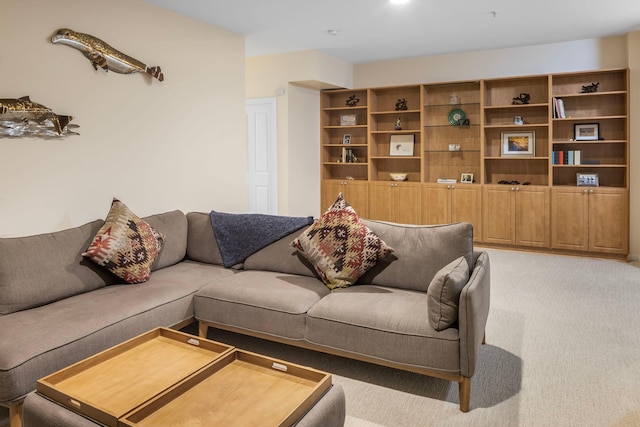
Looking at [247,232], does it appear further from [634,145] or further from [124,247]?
[634,145]

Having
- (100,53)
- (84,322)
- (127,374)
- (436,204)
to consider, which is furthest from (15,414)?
(436,204)

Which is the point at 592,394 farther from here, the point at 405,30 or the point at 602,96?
→ the point at 602,96

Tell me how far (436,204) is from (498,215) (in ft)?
2.67

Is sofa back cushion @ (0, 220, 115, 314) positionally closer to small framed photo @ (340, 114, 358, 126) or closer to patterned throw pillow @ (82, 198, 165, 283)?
patterned throw pillow @ (82, 198, 165, 283)

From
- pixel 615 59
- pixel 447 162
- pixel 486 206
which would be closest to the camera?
pixel 615 59

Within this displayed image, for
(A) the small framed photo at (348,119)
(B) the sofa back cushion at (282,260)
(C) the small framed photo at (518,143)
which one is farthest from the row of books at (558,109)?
(B) the sofa back cushion at (282,260)

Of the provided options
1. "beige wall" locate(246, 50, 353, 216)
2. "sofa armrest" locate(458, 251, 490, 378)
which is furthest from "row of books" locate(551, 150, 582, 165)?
"sofa armrest" locate(458, 251, 490, 378)

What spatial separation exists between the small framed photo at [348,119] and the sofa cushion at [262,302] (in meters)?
4.56

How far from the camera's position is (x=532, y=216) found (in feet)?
19.6

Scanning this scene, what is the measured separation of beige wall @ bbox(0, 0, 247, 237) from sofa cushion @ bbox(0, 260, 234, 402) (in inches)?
33.2

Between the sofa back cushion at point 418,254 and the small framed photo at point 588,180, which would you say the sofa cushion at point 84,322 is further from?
the small framed photo at point 588,180

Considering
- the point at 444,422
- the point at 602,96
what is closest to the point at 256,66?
the point at 602,96

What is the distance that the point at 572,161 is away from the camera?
5852mm

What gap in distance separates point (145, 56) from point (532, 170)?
190 inches
